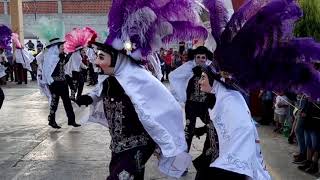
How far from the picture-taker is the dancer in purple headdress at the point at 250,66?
3.53 metres

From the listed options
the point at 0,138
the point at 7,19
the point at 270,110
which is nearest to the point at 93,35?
the point at 0,138

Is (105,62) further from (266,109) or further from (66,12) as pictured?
(66,12)

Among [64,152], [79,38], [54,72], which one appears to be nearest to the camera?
[79,38]

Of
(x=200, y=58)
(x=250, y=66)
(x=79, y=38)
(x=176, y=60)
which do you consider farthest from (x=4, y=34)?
(x=250, y=66)

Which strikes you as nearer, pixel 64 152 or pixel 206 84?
pixel 206 84

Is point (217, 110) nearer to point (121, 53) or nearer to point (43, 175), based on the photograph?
point (121, 53)

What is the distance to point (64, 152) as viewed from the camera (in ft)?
25.2

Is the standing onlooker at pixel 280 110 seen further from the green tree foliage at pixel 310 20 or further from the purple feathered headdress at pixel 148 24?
the purple feathered headdress at pixel 148 24

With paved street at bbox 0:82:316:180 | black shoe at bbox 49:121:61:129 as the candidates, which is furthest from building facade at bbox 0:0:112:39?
black shoe at bbox 49:121:61:129

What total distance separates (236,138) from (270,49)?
0.66 metres

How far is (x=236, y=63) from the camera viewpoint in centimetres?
373

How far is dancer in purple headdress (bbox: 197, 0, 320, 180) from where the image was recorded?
353 cm

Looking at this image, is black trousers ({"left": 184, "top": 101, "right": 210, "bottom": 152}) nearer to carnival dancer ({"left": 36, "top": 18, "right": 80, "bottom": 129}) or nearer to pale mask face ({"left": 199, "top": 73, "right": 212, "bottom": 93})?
pale mask face ({"left": 199, "top": 73, "right": 212, "bottom": 93})

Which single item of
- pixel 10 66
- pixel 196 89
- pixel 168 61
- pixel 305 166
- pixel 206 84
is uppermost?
pixel 206 84
